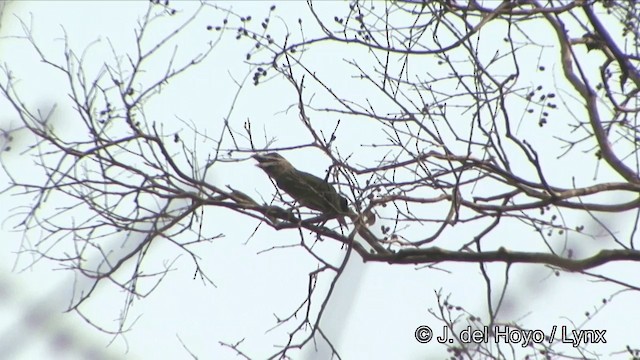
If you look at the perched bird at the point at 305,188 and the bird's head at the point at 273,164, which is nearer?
the perched bird at the point at 305,188

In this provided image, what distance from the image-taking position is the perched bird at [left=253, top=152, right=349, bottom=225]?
17.0 feet

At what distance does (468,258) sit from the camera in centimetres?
484

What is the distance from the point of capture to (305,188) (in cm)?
551

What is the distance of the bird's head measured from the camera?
5363 millimetres

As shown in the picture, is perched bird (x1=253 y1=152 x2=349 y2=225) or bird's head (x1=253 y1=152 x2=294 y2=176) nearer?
perched bird (x1=253 y1=152 x2=349 y2=225)

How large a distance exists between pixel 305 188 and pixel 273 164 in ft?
0.77

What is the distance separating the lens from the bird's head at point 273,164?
536 cm

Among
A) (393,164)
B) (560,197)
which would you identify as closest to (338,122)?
(393,164)

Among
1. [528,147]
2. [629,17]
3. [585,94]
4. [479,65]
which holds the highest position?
Result: [629,17]

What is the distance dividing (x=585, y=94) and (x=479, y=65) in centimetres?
72

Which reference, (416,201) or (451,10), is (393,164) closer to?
(416,201)

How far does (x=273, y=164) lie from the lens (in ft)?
17.8

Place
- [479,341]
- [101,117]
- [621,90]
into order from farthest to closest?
[621,90], [479,341], [101,117]

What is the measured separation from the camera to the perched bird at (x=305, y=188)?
517cm
